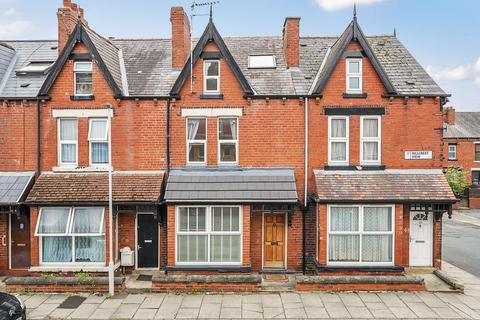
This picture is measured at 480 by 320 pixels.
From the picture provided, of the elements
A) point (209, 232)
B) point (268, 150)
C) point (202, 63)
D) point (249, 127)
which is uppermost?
point (202, 63)

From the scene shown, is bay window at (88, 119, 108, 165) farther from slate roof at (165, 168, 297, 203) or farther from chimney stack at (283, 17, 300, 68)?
chimney stack at (283, 17, 300, 68)

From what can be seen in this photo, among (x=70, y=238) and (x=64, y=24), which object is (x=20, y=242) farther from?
(x=64, y=24)

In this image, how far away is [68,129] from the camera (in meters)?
14.6

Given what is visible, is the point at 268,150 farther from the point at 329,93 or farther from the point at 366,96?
the point at 366,96

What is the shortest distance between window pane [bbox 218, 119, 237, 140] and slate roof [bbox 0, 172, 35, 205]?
7526 millimetres

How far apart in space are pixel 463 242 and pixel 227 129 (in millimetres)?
15652

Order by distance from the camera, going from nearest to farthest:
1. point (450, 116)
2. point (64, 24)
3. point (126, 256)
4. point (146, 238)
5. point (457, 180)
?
point (126, 256) → point (146, 238) → point (64, 24) → point (457, 180) → point (450, 116)

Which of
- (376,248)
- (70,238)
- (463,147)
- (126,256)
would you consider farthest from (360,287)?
(463,147)

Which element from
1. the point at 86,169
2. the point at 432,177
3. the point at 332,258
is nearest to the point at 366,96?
the point at 432,177

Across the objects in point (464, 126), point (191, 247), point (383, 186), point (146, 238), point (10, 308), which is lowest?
point (10, 308)

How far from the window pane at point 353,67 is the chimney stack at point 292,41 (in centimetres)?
234

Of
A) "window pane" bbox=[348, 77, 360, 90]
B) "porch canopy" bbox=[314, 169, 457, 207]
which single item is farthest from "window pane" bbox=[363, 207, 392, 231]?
"window pane" bbox=[348, 77, 360, 90]

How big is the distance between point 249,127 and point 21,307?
9.36m

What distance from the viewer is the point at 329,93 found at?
14.4 meters
